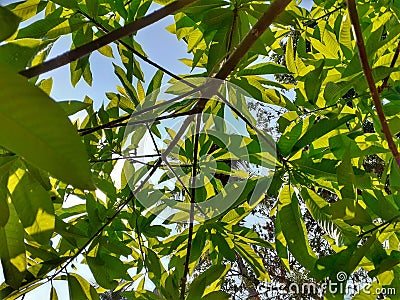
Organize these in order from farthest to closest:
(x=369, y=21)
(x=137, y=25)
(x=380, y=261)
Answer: (x=369, y=21)
(x=380, y=261)
(x=137, y=25)

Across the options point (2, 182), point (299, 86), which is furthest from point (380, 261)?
point (2, 182)

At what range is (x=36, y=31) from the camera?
64 centimetres

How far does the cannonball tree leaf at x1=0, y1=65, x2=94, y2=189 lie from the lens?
14 centimetres

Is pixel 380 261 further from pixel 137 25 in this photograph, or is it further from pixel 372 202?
pixel 137 25

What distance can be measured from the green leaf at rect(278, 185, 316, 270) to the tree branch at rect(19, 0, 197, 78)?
39 centimetres

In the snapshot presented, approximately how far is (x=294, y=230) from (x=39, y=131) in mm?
519

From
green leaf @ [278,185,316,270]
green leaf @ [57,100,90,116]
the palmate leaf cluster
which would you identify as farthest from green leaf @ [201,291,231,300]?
green leaf @ [57,100,90,116]

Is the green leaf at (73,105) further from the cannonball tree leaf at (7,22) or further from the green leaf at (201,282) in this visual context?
the green leaf at (201,282)

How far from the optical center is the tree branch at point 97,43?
23 centimetres

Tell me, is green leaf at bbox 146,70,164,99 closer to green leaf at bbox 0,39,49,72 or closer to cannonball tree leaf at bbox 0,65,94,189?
green leaf at bbox 0,39,49,72

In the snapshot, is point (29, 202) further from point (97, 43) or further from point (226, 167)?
point (226, 167)

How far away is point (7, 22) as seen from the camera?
207 mm

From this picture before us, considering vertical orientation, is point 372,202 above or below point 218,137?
below

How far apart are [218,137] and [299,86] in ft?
0.52
